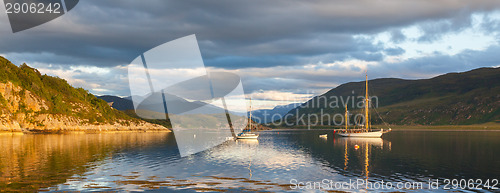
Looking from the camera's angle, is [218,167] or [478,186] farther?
[218,167]

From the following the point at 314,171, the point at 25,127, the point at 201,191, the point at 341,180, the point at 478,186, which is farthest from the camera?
the point at 25,127

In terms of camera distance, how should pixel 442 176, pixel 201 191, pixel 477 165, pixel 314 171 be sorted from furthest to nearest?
pixel 477 165
pixel 314 171
pixel 442 176
pixel 201 191

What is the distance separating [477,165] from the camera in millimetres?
61188

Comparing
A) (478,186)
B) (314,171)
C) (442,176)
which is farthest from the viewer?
(314,171)

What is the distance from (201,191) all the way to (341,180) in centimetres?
1913

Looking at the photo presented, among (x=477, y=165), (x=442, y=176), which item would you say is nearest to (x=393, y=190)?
(x=442, y=176)

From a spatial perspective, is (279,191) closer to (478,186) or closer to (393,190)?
(393,190)

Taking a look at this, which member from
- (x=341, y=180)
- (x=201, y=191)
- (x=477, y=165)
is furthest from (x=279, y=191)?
(x=477, y=165)

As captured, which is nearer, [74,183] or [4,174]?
[74,183]

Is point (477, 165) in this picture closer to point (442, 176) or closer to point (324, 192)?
point (442, 176)

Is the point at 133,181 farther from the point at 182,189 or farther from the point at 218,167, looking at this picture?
the point at 218,167

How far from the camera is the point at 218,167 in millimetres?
56969

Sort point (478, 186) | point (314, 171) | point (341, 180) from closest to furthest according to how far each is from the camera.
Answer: point (478, 186)
point (341, 180)
point (314, 171)

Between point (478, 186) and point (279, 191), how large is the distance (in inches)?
940
